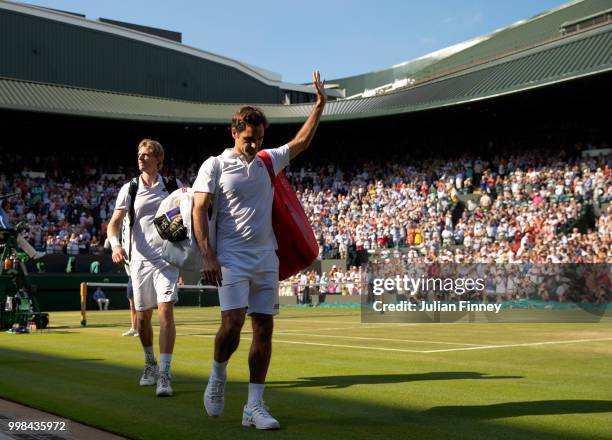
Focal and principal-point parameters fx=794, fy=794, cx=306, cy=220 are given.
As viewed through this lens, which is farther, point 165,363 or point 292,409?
point 165,363

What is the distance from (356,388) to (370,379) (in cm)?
68

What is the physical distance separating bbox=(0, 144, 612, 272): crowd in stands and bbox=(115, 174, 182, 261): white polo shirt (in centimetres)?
1761

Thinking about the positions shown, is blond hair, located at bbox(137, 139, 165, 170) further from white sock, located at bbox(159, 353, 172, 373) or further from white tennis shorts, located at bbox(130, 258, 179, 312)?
white sock, located at bbox(159, 353, 172, 373)

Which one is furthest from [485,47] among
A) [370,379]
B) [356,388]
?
[356,388]

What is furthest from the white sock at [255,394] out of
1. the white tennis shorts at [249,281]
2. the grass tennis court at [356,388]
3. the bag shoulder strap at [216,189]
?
the bag shoulder strap at [216,189]

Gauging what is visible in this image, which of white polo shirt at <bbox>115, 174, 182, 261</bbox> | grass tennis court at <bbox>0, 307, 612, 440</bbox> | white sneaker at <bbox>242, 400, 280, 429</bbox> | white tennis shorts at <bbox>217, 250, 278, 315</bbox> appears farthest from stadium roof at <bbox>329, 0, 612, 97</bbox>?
white sneaker at <bbox>242, 400, 280, 429</bbox>

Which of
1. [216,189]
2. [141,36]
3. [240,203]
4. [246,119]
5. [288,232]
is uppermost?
[141,36]

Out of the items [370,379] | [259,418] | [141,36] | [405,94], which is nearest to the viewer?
[259,418]

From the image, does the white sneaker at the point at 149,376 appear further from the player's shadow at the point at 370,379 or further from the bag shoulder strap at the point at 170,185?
the bag shoulder strap at the point at 170,185

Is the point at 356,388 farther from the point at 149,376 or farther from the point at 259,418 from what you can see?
the point at 259,418

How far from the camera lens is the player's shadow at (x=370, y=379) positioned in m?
8.03

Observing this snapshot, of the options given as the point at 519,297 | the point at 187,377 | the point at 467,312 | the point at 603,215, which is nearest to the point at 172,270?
the point at 187,377

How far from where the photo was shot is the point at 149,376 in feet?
26.3

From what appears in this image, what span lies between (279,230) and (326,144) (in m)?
41.3
